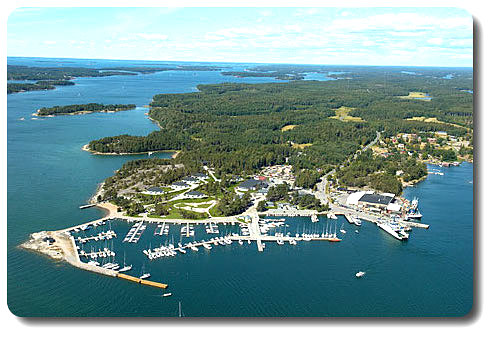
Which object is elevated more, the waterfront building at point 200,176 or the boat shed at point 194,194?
the waterfront building at point 200,176

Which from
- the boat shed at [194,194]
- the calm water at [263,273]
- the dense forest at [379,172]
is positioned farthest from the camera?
the dense forest at [379,172]

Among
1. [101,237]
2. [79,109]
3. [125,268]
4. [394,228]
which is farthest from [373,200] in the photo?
[79,109]

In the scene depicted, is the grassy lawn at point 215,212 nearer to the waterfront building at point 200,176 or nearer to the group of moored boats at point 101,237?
the group of moored boats at point 101,237

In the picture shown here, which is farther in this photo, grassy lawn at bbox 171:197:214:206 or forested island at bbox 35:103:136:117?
forested island at bbox 35:103:136:117

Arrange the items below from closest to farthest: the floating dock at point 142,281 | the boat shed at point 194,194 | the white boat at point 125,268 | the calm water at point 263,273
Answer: the calm water at point 263,273
the floating dock at point 142,281
the white boat at point 125,268
the boat shed at point 194,194

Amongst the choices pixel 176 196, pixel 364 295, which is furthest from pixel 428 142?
pixel 364 295

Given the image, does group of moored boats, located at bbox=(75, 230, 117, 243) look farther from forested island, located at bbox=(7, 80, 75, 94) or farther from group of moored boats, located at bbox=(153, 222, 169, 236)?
forested island, located at bbox=(7, 80, 75, 94)

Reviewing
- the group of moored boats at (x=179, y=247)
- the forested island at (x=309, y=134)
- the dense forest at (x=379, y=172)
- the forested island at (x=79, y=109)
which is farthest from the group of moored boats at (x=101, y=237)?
the forested island at (x=79, y=109)

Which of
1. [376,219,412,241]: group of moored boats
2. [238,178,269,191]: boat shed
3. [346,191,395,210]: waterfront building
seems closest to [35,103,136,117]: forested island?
[238,178,269,191]: boat shed

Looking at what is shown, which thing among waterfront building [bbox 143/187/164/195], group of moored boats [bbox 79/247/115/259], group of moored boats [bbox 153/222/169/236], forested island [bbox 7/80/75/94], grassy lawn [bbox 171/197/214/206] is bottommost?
group of moored boats [bbox 79/247/115/259]

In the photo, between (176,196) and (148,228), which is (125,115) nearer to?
(176,196)

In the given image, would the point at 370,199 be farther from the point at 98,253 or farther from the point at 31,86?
the point at 31,86
